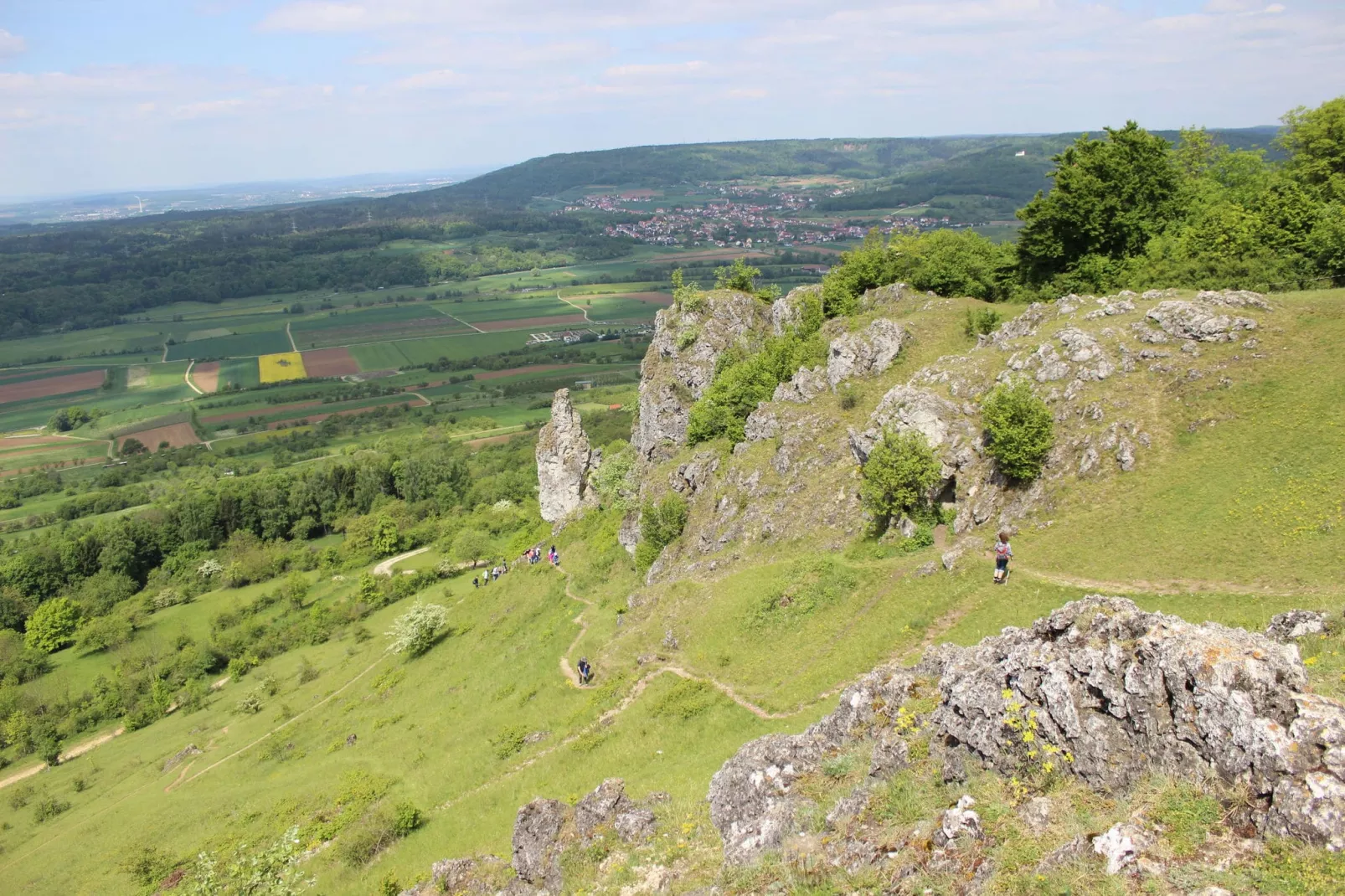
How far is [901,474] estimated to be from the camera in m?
33.0

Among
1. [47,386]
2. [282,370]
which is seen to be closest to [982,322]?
[282,370]

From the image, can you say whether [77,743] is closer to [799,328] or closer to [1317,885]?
[799,328]

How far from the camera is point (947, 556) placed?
29969mm

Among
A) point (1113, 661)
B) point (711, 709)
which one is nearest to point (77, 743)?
point (711, 709)

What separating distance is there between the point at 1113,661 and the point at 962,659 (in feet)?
13.6

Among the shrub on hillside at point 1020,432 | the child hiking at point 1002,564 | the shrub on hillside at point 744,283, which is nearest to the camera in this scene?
the child hiking at point 1002,564

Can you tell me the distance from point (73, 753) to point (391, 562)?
118 feet

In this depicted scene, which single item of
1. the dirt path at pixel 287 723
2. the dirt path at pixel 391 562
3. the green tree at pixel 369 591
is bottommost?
the dirt path at pixel 391 562

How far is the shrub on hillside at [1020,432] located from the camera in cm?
3186

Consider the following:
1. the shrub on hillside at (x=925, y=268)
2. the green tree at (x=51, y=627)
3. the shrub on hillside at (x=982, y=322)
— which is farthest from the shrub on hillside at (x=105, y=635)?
the shrub on hillside at (x=982, y=322)

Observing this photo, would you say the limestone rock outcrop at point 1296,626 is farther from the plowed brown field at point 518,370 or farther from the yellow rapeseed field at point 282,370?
the yellow rapeseed field at point 282,370

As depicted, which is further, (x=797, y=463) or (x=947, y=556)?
(x=797, y=463)

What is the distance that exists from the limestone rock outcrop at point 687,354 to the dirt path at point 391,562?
4152cm

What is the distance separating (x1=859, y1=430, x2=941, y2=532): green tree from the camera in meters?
33.1
